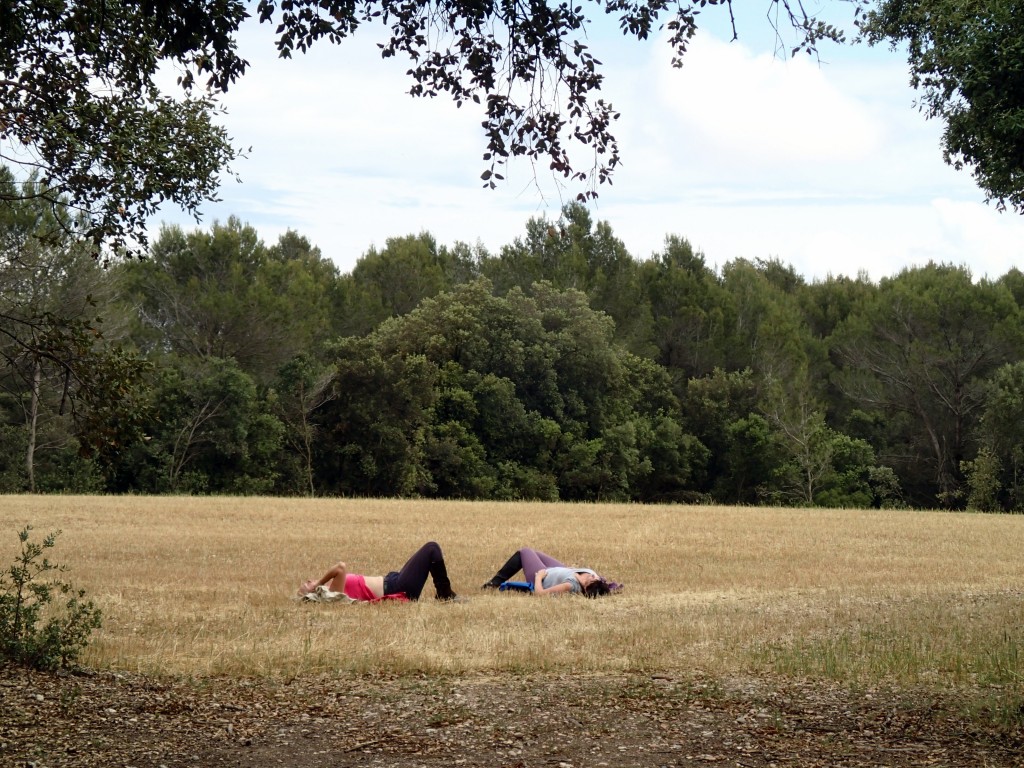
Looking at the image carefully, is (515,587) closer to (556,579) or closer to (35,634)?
(556,579)

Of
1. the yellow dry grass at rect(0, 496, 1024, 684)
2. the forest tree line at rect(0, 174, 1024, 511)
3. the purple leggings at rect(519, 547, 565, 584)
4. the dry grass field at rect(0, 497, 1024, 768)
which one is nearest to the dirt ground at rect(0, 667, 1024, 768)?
the dry grass field at rect(0, 497, 1024, 768)

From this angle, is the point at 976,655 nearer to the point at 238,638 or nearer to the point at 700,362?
the point at 238,638

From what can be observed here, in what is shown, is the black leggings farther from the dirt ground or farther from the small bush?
the small bush

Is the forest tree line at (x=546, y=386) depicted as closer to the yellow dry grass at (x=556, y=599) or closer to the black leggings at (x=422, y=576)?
the yellow dry grass at (x=556, y=599)

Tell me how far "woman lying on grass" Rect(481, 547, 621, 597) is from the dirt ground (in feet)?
18.0

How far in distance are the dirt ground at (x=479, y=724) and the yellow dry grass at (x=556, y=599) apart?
74 cm

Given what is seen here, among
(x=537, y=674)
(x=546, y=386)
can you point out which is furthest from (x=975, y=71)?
(x=546, y=386)

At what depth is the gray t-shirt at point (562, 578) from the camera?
14.4 metres

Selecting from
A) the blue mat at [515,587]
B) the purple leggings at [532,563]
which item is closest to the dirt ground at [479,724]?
the purple leggings at [532,563]

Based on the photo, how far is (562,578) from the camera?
572 inches

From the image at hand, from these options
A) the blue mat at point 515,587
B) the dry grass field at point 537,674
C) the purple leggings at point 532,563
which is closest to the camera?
the dry grass field at point 537,674

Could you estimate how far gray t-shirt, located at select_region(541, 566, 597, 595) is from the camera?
1441cm

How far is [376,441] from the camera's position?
165 feet

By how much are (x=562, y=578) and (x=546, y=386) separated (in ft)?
136
